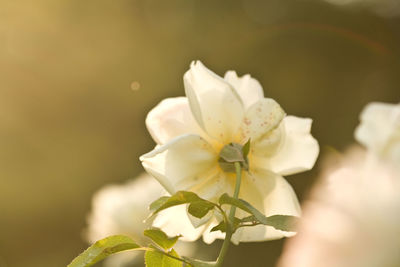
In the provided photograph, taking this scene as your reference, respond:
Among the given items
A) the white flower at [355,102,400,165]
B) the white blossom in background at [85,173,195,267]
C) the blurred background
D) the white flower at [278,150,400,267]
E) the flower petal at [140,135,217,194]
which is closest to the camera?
the white flower at [278,150,400,267]

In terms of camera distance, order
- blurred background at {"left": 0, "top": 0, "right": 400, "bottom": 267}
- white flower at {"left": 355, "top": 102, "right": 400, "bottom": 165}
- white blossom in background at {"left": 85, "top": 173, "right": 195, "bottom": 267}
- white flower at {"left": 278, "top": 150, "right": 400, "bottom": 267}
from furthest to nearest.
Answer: blurred background at {"left": 0, "top": 0, "right": 400, "bottom": 267}
white blossom in background at {"left": 85, "top": 173, "right": 195, "bottom": 267}
white flower at {"left": 355, "top": 102, "right": 400, "bottom": 165}
white flower at {"left": 278, "top": 150, "right": 400, "bottom": 267}

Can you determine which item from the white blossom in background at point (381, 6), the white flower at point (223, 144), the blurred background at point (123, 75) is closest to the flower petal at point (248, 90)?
the white flower at point (223, 144)

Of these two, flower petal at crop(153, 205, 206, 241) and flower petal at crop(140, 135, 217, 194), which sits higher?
flower petal at crop(140, 135, 217, 194)

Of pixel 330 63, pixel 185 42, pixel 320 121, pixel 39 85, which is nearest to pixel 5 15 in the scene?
pixel 39 85

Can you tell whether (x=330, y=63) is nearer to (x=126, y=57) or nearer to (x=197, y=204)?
(x=126, y=57)

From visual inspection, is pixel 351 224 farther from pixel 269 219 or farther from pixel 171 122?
pixel 171 122

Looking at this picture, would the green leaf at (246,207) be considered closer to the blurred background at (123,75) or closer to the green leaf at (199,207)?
the green leaf at (199,207)

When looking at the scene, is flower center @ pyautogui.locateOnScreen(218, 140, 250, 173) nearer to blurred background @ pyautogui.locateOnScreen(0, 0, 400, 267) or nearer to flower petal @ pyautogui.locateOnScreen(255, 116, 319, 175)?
flower petal @ pyautogui.locateOnScreen(255, 116, 319, 175)

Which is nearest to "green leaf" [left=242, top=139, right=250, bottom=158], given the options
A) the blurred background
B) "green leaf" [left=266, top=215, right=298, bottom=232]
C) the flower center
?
the flower center
